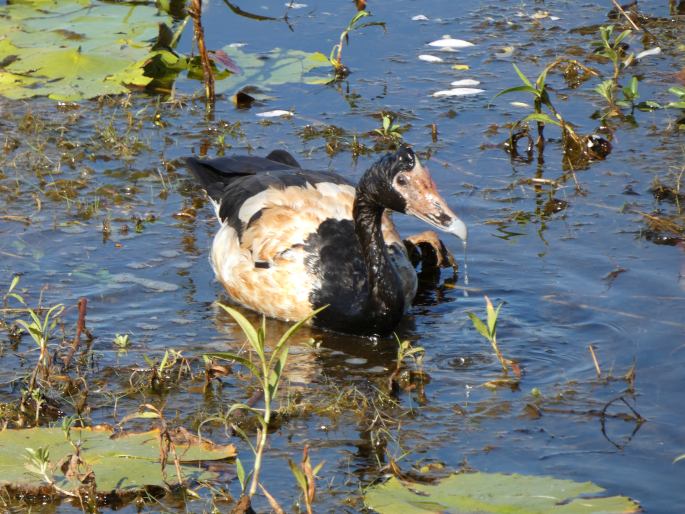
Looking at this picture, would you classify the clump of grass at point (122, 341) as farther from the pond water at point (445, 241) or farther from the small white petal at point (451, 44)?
the small white petal at point (451, 44)

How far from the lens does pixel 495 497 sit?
522 centimetres

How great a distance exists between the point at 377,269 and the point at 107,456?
2383mm

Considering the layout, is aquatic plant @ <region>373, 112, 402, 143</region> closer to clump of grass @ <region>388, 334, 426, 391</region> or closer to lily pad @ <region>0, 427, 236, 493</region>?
clump of grass @ <region>388, 334, 426, 391</region>

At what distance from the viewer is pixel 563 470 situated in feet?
18.5

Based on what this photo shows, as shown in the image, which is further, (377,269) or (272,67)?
(272,67)

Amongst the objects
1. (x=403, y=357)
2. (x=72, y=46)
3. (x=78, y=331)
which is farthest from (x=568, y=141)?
(x=72, y=46)

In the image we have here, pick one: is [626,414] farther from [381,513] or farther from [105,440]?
[105,440]

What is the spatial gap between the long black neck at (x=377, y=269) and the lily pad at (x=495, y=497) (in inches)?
78.1

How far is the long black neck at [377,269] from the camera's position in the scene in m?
7.36

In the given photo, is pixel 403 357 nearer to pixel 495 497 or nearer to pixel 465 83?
pixel 495 497

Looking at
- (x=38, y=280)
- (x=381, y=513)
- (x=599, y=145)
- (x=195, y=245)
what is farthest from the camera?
(x=599, y=145)

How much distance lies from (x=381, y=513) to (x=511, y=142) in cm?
482

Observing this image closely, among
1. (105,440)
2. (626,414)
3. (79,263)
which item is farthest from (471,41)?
(105,440)

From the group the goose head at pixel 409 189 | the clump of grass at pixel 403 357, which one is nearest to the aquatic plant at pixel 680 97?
the goose head at pixel 409 189
